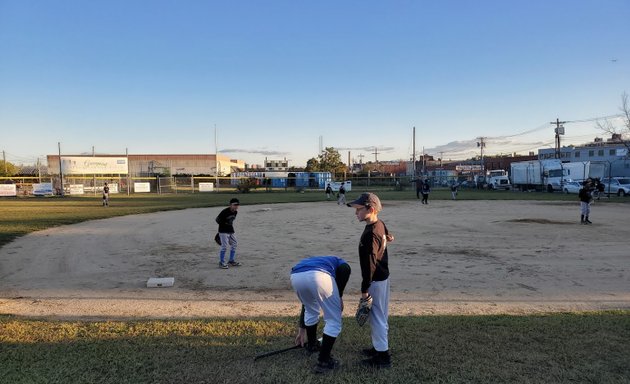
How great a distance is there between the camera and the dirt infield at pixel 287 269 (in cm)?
681

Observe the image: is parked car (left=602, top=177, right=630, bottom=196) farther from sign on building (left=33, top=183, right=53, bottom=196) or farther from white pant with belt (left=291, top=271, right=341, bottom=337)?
sign on building (left=33, top=183, right=53, bottom=196)

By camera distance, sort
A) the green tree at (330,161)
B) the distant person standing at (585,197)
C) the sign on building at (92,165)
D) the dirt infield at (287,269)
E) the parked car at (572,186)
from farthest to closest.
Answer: the green tree at (330,161), the sign on building at (92,165), the parked car at (572,186), the distant person standing at (585,197), the dirt infield at (287,269)

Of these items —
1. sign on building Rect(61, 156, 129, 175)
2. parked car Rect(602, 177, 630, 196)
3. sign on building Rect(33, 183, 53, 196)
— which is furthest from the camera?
sign on building Rect(61, 156, 129, 175)

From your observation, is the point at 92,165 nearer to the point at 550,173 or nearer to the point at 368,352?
the point at 550,173

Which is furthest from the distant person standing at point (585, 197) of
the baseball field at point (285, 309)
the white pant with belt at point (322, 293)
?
the white pant with belt at point (322, 293)

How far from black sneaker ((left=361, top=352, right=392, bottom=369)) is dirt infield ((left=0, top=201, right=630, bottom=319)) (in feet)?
6.75

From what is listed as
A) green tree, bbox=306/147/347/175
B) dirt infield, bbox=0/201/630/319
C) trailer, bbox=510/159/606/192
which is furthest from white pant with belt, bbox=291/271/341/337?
green tree, bbox=306/147/347/175

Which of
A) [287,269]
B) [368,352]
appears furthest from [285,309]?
[287,269]

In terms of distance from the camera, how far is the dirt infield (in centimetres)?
681

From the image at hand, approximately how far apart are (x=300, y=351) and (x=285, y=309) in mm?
2001

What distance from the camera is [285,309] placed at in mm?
6594

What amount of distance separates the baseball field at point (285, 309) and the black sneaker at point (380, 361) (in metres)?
0.09

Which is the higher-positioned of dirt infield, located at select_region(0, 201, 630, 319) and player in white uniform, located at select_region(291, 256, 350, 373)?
player in white uniform, located at select_region(291, 256, 350, 373)

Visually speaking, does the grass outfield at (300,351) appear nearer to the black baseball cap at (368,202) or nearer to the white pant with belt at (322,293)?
the white pant with belt at (322,293)
